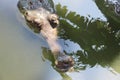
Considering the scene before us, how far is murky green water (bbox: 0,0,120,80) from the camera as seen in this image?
3.22 ft

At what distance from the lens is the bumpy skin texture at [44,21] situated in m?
0.98

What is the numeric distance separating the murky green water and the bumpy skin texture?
0.02 meters

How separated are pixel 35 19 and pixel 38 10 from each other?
0.13 feet

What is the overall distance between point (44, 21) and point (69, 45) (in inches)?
4.9

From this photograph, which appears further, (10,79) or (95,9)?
(95,9)

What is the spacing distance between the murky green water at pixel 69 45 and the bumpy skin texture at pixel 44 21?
0.02m

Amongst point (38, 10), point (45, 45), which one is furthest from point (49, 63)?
point (38, 10)

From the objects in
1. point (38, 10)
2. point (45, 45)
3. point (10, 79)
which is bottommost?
point (10, 79)

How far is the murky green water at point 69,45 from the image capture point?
3.22 feet

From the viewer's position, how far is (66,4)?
3.48 ft

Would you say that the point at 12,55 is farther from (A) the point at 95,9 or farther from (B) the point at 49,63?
(A) the point at 95,9

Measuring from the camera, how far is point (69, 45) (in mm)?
1010

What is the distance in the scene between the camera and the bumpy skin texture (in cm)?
98

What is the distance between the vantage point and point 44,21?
101cm
